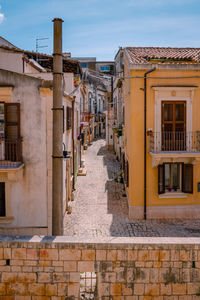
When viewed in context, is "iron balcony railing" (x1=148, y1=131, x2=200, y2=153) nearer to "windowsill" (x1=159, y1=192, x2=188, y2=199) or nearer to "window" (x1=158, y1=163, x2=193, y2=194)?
"window" (x1=158, y1=163, x2=193, y2=194)

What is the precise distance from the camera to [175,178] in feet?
45.1

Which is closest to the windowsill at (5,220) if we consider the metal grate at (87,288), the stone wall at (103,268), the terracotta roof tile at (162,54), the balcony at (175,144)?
the stone wall at (103,268)

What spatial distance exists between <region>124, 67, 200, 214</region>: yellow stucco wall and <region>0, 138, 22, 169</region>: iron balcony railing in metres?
5.42

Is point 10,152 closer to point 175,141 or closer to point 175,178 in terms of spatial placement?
point 175,141

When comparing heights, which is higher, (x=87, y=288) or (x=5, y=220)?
(x=5, y=220)

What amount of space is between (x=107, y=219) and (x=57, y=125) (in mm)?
7813

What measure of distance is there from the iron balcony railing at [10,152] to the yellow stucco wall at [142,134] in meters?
5.42

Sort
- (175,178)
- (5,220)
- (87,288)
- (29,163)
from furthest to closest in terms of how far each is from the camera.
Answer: (175,178) < (29,163) < (5,220) < (87,288)

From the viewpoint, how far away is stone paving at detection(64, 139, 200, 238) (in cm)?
1186

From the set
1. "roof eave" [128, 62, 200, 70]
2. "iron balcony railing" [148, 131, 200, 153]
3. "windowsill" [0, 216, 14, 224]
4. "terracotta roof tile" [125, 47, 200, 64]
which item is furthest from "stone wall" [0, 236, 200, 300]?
"terracotta roof tile" [125, 47, 200, 64]

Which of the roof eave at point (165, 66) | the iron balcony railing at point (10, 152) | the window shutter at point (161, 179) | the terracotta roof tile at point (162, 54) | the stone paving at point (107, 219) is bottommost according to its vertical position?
the stone paving at point (107, 219)

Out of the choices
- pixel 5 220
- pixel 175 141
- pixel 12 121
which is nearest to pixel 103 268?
pixel 5 220

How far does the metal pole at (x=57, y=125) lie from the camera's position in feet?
21.6

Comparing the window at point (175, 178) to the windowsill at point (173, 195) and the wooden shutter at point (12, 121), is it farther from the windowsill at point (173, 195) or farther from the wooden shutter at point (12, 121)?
the wooden shutter at point (12, 121)
